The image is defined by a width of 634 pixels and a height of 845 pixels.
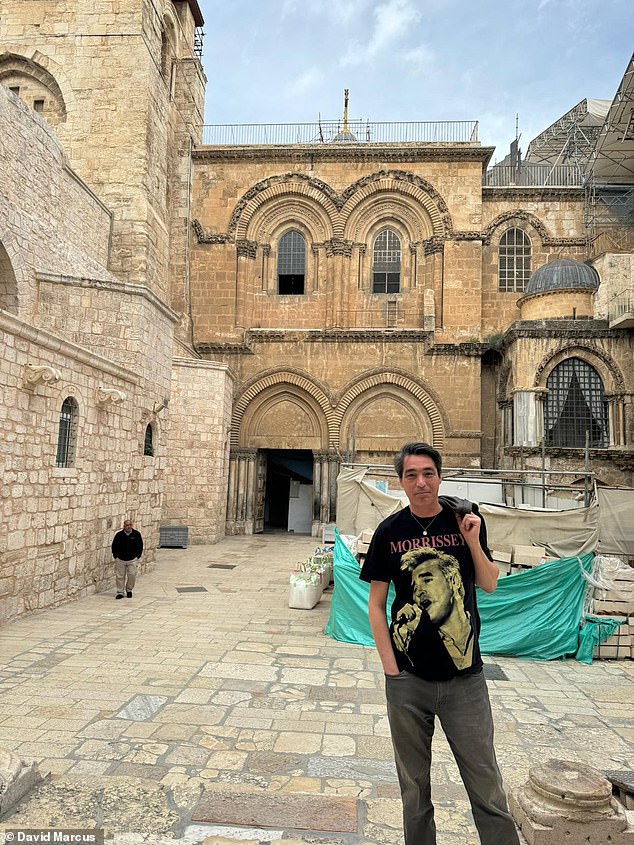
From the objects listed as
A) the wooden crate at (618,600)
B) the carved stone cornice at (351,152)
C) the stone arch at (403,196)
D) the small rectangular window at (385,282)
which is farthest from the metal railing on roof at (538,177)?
the wooden crate at (618,600)

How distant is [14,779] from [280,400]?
1822 centimetres

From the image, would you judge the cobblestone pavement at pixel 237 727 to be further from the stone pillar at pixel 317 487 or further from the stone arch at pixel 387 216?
the stone arch at pixel 387 216

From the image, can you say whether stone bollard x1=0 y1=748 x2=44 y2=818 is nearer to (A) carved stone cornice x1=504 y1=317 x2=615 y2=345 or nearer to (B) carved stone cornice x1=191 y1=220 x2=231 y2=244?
(A) carved stone cornice x1=504 y1=317 x2=615 y2=345

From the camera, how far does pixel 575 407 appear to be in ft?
63.2

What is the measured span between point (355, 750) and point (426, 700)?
2256 millimetres

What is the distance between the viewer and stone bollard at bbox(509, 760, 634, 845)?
3189 mm

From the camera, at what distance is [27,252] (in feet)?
41.1

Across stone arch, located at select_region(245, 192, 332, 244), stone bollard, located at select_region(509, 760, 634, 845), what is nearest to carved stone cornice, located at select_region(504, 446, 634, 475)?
stone arch, located at select_region(245, 192, 332, 244)

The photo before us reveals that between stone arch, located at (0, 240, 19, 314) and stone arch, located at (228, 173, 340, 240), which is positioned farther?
stone arch, located at (228, 173, 340, 240)

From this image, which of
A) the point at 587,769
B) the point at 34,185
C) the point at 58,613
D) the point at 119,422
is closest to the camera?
the point at 587,769

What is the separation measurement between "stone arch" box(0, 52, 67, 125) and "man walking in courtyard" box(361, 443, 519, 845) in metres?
21.3

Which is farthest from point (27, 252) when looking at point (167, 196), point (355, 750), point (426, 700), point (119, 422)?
point (426, 700)

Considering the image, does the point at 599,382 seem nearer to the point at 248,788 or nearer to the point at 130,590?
the point at 130,590

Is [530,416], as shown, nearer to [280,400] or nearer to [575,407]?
[575,407]
